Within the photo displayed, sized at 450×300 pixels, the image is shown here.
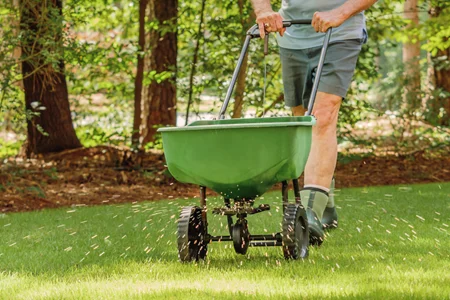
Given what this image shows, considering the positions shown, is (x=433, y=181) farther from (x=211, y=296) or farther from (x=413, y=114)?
(x=211, y=296)

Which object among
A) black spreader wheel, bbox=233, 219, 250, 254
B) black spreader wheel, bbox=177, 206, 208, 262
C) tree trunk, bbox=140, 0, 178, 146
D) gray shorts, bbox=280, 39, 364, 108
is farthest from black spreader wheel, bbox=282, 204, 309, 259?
tree trunk, bbox=140, 0, 178, 146

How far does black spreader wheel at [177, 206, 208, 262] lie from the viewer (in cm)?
371

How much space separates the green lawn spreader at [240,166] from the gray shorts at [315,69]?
1.03 feet

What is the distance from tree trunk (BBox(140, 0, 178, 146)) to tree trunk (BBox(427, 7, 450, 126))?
3258 mm

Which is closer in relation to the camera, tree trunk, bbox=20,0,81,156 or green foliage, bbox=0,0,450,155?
green foliage, bbox=0,0,450,155

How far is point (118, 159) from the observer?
9.13 m

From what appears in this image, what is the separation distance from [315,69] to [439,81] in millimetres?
8439

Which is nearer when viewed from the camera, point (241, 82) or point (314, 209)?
point (314, 209)

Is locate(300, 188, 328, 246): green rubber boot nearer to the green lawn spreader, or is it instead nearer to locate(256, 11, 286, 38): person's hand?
the green lawn spreader

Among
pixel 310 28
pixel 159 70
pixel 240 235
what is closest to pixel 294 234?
pixel 240 235

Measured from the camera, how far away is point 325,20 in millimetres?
3975

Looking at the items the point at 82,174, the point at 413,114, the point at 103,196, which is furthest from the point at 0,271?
the point at 413,114

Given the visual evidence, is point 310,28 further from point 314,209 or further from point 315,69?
point 314,209

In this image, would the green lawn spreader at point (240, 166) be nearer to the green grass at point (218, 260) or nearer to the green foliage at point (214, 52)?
the green grass at point (218, 260)
